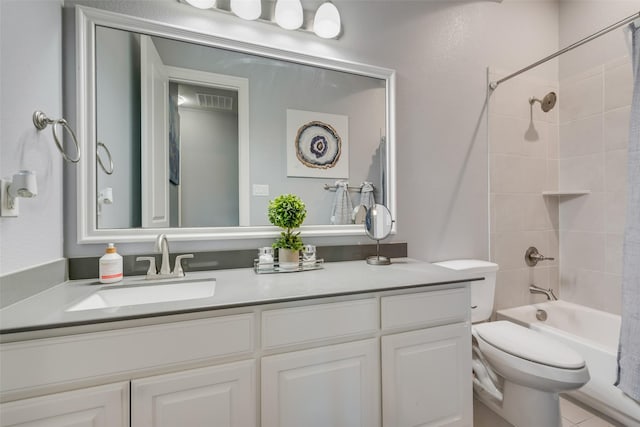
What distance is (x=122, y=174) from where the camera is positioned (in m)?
1.25

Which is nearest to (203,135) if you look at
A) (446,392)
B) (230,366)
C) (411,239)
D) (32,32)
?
(32,32)

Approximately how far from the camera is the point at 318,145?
1555 millimetres

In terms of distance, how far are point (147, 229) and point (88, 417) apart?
70 cm

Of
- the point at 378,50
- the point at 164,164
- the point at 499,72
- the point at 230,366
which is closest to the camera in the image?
the point at 230,366

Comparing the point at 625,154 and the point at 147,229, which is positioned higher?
the point at 625,154

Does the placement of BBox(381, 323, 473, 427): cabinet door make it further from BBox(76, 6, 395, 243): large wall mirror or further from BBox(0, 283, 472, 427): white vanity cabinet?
BBox(76, 6, 395, 243): large wall mirror

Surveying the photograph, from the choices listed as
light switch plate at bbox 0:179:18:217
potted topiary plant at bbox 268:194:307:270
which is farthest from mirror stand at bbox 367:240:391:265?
light switch plate at bbox 0:179:18:217

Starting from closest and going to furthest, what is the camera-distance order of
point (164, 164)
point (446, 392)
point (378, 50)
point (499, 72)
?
point (446, 392) → point (164, 164) → point (378, 50) → point (499, 72)

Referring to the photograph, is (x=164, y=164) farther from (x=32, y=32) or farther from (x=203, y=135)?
(x=32, y=32)

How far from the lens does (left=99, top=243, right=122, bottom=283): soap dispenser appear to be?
108 cm

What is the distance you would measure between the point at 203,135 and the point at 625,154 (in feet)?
8.18

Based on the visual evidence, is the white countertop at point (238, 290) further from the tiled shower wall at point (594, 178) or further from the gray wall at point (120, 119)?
the tiled shower wall at point (594, 178)

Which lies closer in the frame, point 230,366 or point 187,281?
point 230,366

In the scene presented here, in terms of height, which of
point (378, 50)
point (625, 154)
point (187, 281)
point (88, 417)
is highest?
point (378, 50)
